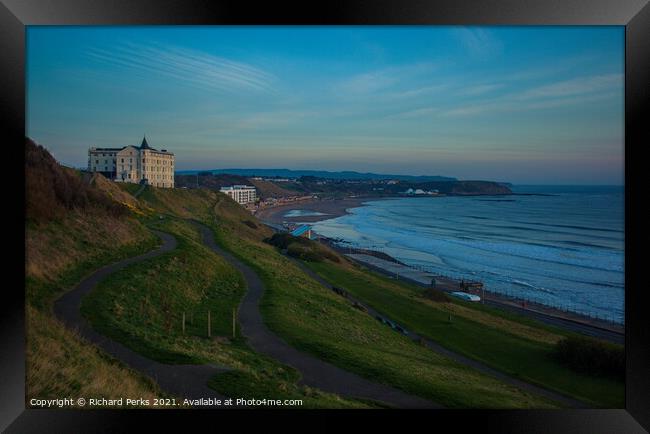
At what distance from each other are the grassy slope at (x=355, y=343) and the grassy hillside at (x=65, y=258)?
2.41 meters

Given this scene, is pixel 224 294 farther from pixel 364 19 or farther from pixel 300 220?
pixel 300 220

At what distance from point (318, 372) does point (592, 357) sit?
5.23 m

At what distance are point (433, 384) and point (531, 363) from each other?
11.8ft

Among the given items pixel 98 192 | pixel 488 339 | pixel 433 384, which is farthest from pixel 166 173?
pixel 488 339

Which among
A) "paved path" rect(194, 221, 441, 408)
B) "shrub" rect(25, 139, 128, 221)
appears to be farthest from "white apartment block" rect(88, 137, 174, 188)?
"paved path" rect(194, 221, 441, 408)

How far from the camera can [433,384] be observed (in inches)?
214

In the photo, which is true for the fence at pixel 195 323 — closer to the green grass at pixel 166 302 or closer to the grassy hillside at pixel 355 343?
the green grass at pixel 166 302

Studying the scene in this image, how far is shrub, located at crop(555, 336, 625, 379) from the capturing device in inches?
280

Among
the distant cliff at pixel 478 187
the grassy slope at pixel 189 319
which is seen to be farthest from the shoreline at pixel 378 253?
the grassy slope at pixel 189 319

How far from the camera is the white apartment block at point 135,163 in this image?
8.10 meters

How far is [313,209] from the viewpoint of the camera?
881 inches

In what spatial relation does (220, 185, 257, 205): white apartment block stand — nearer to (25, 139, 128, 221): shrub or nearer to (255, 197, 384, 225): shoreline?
(255, 197, 384, 225): shoreline

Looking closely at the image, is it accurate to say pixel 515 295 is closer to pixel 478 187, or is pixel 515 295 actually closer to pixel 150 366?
pixel 478 187

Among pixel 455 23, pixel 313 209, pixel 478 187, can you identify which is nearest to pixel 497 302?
pixel 478 187
